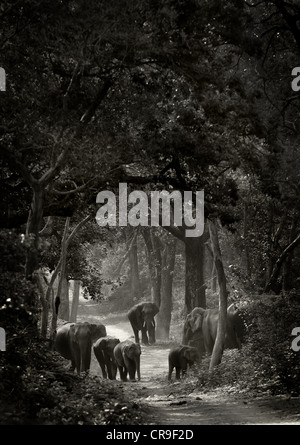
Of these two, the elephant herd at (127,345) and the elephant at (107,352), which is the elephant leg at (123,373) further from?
the elephant at (107,352)

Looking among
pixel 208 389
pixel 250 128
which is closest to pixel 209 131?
pixel 250 128

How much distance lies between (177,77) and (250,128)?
205cm

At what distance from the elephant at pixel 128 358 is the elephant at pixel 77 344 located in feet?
3.42

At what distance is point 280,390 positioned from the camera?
18281mm

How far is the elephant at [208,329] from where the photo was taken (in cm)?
2939

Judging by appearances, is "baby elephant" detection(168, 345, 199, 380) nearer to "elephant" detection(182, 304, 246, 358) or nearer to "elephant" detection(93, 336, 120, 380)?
"elephant" detection(182, 304, 246, 358)

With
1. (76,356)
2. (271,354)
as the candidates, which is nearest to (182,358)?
(76,356)

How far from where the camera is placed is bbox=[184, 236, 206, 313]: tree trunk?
1273 inches

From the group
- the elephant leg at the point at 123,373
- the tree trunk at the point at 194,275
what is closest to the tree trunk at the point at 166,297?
the tree trunk at the point at 194,275

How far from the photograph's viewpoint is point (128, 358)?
27.9 metres

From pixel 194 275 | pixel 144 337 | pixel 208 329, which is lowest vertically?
pixel 144 337

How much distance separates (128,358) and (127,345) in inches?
21.3

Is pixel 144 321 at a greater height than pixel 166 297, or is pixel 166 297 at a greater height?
pixel 166 297

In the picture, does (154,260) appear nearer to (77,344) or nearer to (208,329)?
(208,329)
